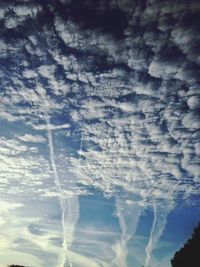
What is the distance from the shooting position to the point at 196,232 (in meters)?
60.9

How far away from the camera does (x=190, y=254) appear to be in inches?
2274

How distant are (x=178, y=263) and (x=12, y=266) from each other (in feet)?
98.2

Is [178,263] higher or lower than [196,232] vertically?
lower

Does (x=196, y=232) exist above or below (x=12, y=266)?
above

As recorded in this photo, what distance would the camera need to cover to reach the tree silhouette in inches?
2211

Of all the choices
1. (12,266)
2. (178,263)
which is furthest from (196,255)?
(12,266)

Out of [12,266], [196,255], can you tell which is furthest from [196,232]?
[12,266]

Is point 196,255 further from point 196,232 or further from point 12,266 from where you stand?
point 12,266

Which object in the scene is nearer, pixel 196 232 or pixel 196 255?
pixel 196 255

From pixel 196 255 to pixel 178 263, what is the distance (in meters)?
4.58

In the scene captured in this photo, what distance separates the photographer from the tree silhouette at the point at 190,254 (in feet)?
184

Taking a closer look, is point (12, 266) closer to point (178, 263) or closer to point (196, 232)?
point (178, 263)

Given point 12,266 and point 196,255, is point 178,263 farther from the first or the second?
point 12,266
